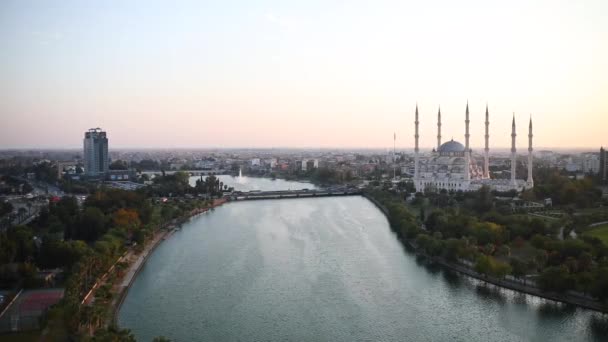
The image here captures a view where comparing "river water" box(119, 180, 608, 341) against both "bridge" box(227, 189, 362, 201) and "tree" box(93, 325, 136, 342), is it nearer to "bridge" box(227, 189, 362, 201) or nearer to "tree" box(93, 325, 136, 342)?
"tree" box(93, 325, 136, 342)

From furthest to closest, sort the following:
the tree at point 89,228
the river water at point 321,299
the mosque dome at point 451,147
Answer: the mosque dome at point 451,147 → the tree at point 89,228 → the river water at point 321,299

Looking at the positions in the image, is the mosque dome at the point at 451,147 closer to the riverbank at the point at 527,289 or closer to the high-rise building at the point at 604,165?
the high-rise building at the point at 604,165

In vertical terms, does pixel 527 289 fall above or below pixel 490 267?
below

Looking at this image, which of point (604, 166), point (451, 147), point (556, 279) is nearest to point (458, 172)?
point (451, 147)

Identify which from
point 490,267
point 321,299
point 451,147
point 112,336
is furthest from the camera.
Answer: point 451,147

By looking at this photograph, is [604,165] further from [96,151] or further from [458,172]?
[96,151]

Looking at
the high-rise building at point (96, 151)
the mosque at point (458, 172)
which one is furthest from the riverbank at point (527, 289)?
the high-rise building at point (96, 151)

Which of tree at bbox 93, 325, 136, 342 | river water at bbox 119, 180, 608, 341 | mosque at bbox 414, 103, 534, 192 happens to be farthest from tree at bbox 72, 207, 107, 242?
mosque at bbox 414, 103, 534, 192

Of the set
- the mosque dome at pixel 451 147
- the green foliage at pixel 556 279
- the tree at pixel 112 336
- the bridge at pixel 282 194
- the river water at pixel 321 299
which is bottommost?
the river water at pixel 321 299
